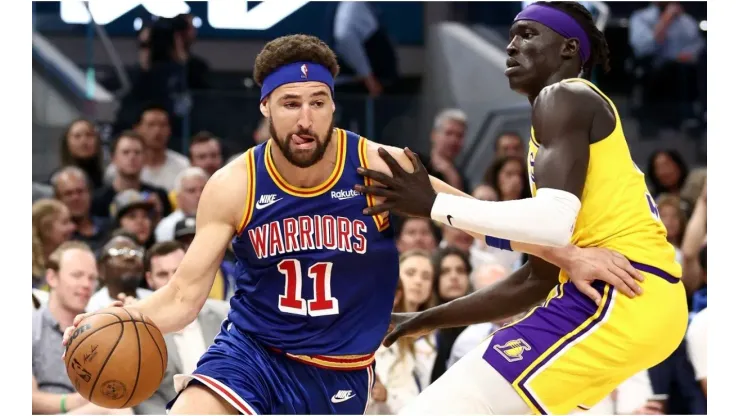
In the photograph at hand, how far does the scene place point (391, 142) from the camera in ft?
31.4

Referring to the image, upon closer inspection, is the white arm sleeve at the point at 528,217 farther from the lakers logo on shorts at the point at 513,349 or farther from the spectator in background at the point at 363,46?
the spectator in background at the point at 363,46

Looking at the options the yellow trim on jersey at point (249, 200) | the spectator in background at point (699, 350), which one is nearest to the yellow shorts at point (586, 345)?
the yellow trim on jersey at point (249, 200)

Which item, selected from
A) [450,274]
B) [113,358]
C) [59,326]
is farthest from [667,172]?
[113,358]

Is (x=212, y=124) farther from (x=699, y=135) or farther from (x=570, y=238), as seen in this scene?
(x=570, y=238)

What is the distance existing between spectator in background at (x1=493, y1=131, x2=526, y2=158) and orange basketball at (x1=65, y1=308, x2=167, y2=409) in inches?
221

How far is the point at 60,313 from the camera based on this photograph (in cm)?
656

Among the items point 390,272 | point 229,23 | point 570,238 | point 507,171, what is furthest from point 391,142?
point 570,238

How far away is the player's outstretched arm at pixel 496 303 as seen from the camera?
460 cm

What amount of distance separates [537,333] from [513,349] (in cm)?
11

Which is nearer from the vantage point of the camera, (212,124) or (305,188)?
(305,188)

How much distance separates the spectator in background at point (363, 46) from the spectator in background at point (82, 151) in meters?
2.41

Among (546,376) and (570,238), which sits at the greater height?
(570,238)

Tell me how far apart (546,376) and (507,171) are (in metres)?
4.93

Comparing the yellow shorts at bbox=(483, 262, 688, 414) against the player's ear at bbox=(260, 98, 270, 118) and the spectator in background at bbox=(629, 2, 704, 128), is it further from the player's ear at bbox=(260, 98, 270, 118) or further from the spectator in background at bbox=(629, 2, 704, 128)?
the spectator in background at bbox=(629, 2, 704, 128)
